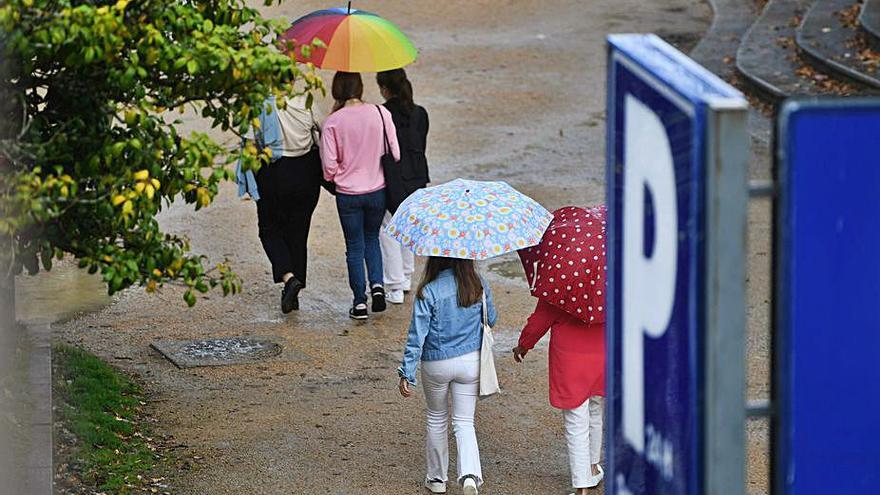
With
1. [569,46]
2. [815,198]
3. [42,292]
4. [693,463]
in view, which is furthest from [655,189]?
[569,46]

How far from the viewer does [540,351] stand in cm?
912

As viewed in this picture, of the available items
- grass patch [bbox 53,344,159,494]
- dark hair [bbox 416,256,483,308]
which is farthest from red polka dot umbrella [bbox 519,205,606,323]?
grass patch [bbox 53,344,159,494]

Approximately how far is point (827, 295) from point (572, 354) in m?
4.06

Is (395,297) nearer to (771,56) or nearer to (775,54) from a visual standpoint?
(771,56)

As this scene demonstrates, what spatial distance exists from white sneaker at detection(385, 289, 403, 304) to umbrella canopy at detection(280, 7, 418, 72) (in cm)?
185

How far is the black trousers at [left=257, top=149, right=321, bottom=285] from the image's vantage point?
956 cm

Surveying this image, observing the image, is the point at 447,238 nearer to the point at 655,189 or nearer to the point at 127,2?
the point at 127,2

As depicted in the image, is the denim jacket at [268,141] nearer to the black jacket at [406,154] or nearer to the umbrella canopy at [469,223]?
the black jacket at [406,154]

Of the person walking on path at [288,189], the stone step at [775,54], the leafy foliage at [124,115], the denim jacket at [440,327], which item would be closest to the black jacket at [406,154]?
the person walking on path at [288,189]

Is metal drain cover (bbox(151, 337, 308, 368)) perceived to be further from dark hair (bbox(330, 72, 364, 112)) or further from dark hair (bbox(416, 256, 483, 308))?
dark hair (bbox(416, 256, 483, 308))

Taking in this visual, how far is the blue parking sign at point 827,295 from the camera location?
250 centimetres

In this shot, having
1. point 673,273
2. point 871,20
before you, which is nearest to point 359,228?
point 673,273

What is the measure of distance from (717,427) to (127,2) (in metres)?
3.33

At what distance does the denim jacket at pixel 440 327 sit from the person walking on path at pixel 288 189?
3.03 m
